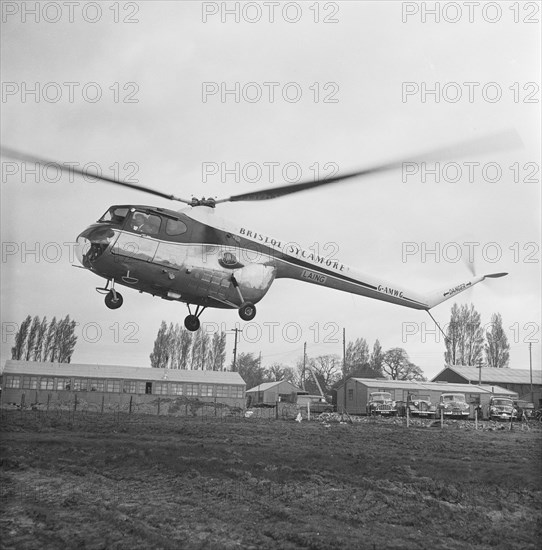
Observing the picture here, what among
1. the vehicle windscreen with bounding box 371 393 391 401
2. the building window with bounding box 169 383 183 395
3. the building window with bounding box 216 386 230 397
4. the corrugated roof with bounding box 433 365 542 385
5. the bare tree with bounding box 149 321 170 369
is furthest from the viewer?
the corrugated roof with bounding box 433 365 542 385

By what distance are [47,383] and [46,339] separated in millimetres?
19824

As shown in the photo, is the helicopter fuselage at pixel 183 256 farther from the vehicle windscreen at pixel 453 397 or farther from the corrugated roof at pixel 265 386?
the corrugated roof at pixel 265 386

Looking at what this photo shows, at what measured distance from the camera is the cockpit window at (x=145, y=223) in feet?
46.1

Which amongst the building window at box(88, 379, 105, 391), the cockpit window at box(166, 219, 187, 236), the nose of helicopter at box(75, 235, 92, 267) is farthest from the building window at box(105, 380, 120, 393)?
the cockpit window at box(166, 219, 187, 236)

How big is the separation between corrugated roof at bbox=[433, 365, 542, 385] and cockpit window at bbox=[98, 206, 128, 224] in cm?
5279

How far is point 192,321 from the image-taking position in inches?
588

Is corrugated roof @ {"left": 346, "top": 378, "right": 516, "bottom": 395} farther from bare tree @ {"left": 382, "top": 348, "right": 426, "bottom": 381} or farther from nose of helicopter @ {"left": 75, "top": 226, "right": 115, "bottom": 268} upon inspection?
nose of helicopter @ {"left": 75, "top": 226, "right": 115, "bottom": 268}

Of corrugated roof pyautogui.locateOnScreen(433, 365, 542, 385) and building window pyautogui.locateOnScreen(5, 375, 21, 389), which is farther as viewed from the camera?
corrugated roof pyautogui.locateOnScreen(433, 365, 542, 385)

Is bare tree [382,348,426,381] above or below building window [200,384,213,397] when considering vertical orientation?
above

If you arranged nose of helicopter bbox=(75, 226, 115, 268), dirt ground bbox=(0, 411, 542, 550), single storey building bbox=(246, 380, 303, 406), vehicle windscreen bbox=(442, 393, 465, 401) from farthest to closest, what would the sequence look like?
single storey building bbox=(246, 380, 303, 406) → vehicle windscreen bbox=(442, 393, 465, 401) → nose of helicopter bbox=(75, 226, 115, 268) → dirt ground bbox=(0, 411, 542, 550)

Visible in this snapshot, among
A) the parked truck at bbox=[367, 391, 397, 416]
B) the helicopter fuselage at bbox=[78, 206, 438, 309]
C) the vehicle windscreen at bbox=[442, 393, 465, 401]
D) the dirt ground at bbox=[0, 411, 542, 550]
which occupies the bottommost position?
the dirt ground at bbox=[0, 411, 542, 550]

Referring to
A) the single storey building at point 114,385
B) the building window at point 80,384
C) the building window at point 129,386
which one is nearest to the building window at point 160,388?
the single storey building at point 114,385

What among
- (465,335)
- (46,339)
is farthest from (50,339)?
(465,335)

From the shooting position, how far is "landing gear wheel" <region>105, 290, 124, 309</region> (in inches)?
558
